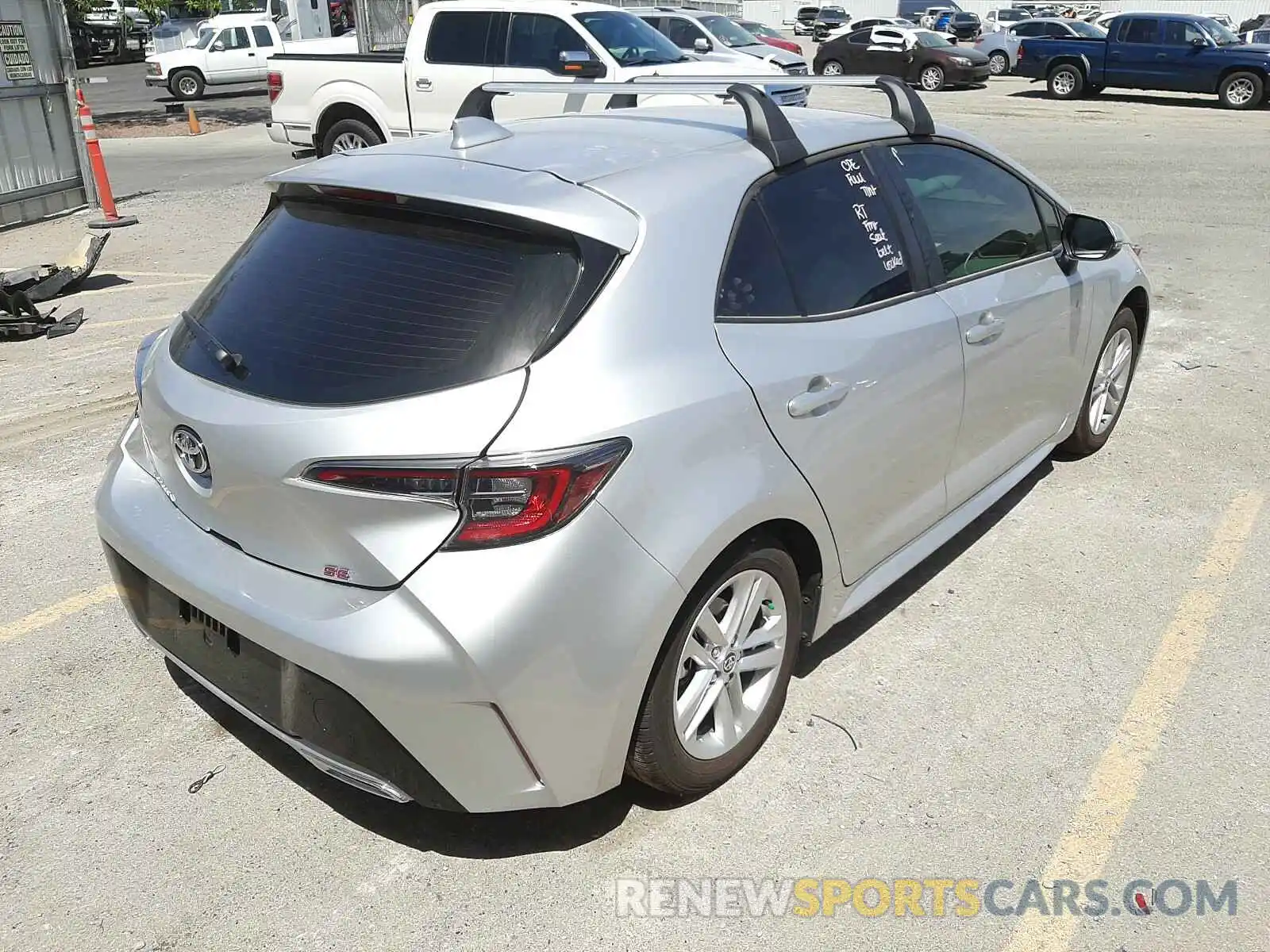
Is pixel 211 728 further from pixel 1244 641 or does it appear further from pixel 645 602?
pixel 1244 641

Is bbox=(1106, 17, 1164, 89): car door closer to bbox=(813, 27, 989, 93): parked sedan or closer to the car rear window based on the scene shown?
bbox=(813, 27, 989, 93): parked sedan

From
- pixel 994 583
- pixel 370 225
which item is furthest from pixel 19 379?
pixel 994 583

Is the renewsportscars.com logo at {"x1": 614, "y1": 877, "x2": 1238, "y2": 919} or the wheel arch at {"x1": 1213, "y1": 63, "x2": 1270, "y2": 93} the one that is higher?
the wheel arch at {"x1": 1213, "y1": 63, "x2": 1270, "y2": 93}

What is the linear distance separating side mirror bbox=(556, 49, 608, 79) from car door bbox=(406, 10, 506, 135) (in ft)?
2.37

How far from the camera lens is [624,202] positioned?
2.74m

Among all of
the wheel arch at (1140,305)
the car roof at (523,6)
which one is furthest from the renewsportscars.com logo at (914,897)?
the car roof at (523,6)

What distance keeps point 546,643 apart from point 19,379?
539 centimetres

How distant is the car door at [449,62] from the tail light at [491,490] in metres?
10.8

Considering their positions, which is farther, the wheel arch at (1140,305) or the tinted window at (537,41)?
the tinted window at (537,41)

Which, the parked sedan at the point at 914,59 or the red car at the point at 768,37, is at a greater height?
the red car at the point at 768,37

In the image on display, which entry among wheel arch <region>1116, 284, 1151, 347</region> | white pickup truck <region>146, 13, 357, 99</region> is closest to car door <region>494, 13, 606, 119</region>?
wheel arch <region>1116, 284, 1151, 347</region>

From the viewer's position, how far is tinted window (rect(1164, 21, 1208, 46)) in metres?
22.6

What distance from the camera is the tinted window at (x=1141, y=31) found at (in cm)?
2320

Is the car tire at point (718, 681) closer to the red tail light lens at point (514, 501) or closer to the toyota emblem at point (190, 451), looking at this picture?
the red tail light lens at point (514, 501)
